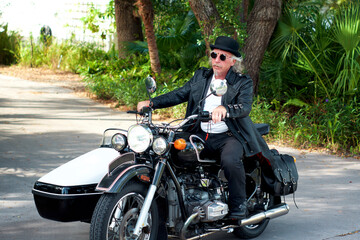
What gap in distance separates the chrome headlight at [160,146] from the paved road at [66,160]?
138 centimetres

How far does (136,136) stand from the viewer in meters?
4.10

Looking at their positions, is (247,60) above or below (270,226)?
above

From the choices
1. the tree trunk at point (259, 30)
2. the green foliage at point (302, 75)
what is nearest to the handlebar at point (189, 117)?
the green foliage at point (302, 75)

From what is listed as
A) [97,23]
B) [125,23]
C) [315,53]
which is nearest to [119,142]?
[315,53]

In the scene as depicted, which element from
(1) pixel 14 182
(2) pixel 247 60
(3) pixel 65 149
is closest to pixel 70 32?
(2) pixel 247 60

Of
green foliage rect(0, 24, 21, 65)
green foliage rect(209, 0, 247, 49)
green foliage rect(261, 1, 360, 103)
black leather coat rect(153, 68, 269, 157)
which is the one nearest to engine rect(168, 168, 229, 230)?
black leather coat rect(153, 68, 269, 157)

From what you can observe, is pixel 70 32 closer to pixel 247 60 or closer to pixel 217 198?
pixel 247 60

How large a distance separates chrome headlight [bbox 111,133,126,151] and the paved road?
115 centimetres

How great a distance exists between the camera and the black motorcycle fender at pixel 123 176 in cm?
390

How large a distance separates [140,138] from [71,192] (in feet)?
2.40

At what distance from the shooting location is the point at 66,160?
26.2 ft

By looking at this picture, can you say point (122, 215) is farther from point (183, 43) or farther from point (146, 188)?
point (183, 43)

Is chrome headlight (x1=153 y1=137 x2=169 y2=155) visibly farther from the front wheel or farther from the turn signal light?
the front wheel

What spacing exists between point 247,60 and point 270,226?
5.85 metres
